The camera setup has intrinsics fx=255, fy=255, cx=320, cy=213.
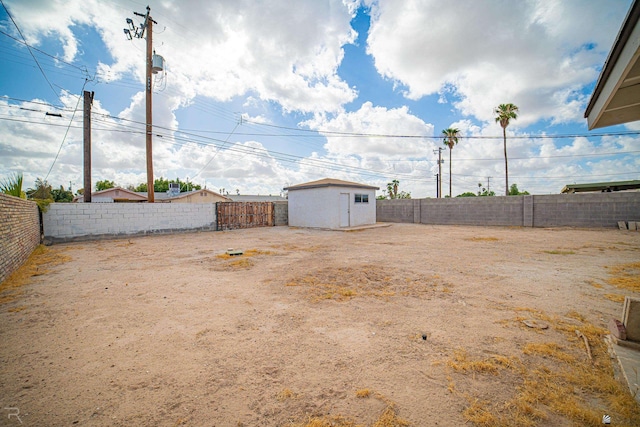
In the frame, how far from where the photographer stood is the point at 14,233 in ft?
19.8

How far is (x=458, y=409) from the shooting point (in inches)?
73.5

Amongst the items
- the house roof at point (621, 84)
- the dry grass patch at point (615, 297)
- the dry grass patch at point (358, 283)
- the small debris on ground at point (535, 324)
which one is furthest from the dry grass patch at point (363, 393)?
the dry grass patch at point (615, 297)

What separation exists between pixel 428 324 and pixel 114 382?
3.28m

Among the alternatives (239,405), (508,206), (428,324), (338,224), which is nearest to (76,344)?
(239,405)

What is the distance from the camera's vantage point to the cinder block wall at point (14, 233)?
5133mm

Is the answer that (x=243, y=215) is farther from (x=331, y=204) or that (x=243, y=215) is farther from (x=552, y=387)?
(x=552, y=387)

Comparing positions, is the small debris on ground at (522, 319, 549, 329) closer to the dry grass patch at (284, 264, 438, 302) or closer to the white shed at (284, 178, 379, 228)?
the dry grass patch at (284, 264, 438, 302)

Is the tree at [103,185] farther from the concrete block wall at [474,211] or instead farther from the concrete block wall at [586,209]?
the concrete block wall at [586,209]

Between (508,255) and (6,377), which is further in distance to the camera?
(508,255)

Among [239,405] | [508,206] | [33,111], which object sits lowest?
[239,405]

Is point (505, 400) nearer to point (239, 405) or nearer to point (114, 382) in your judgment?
point (239, 405)

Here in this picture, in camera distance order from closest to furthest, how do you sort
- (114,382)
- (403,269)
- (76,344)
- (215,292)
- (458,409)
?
(458,409), (114,382), (76,344), (215,292), (403,269)

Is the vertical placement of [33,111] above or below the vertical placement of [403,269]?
above

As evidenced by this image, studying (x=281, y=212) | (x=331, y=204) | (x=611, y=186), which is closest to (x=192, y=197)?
(x=281, y=212)
